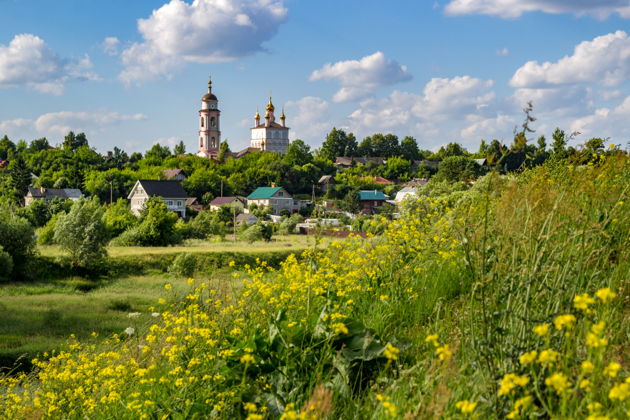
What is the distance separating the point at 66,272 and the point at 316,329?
31880 mm

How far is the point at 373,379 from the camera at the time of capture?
397 cm

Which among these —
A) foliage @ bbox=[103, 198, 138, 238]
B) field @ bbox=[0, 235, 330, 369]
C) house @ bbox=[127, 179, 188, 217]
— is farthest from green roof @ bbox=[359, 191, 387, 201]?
field @ bbox=[0, 235, 330, 369]

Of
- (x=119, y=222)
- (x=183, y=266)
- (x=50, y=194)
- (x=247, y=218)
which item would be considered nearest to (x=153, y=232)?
(x=119, y=222)

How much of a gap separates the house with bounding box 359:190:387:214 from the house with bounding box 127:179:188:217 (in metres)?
22.5

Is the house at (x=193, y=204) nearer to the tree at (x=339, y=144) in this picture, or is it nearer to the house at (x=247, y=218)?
the house at (x=247, y=218)

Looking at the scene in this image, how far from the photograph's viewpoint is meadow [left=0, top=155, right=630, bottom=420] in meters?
2.77

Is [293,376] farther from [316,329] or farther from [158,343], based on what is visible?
[158,343]

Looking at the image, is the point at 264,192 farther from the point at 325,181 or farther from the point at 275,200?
the point at 325,181

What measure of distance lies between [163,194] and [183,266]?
38573mm

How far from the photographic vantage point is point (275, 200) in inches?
2958

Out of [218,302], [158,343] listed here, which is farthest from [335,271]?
[158,343]

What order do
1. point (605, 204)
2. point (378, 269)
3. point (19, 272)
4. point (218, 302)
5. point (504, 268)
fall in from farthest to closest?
point (19, 272)
point (378, 269)
point (218, 302)
point (605, 204)
point (504, 268)

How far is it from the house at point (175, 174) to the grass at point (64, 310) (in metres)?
54.1

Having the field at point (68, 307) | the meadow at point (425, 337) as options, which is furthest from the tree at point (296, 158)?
the meadow at point (425, 337)
